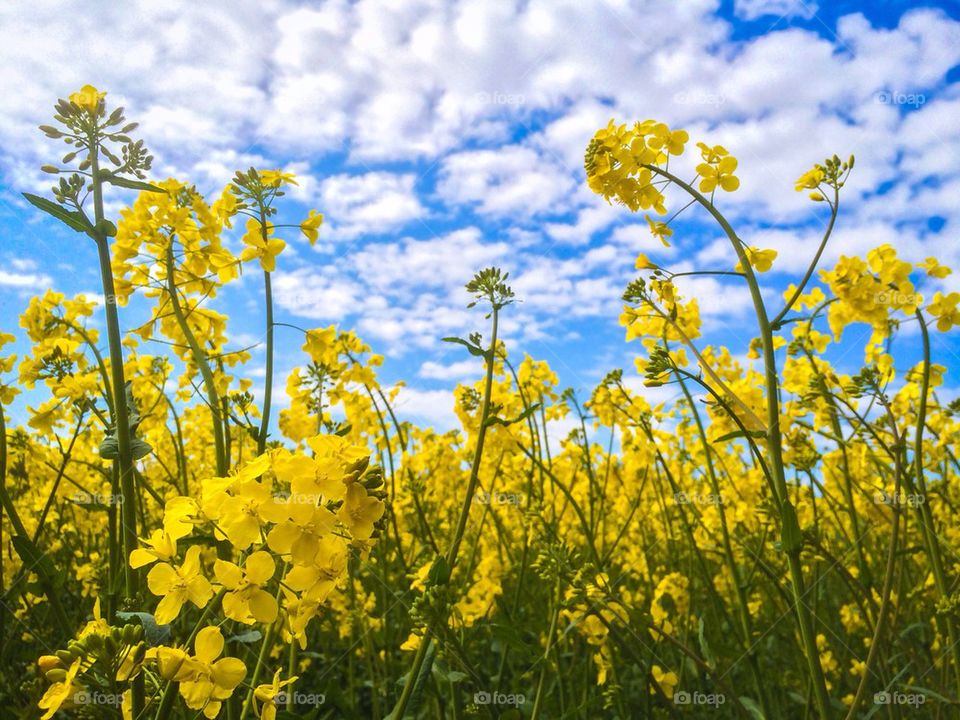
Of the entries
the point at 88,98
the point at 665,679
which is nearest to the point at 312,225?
the point at 88,98

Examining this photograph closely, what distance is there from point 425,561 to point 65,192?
7.55 ft

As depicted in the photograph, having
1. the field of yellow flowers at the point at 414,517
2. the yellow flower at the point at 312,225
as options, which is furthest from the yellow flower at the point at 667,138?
the yellow flower at the point at 312,225

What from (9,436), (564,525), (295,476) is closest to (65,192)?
(295,476)

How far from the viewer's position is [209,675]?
1393 mm

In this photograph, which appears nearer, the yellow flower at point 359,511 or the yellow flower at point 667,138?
the yellow flower at point 359,511

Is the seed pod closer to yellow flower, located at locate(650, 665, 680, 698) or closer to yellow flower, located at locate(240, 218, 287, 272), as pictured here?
yellow flower, located at locate(240, 218, 287, 272)

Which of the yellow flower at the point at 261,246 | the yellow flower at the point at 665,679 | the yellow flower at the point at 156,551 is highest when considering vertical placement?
the yellow flower at the point at 261,246

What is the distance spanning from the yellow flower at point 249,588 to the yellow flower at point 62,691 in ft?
1.24

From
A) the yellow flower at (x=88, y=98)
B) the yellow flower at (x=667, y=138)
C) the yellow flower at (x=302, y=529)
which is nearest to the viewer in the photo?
the yellow flower at (x=302, y=529)

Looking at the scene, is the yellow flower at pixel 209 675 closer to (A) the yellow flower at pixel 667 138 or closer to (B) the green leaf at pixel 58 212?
(B) the green leaf at pixel 58 212

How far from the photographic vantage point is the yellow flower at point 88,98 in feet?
7.18

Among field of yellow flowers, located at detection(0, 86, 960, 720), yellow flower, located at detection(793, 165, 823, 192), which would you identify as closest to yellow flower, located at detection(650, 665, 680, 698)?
field of yellow flowers, located at detection(0, 86, 960, 720)

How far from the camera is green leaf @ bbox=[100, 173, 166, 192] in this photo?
2.02m

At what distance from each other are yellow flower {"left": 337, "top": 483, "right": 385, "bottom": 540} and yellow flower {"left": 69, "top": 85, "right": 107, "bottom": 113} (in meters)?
1.67
